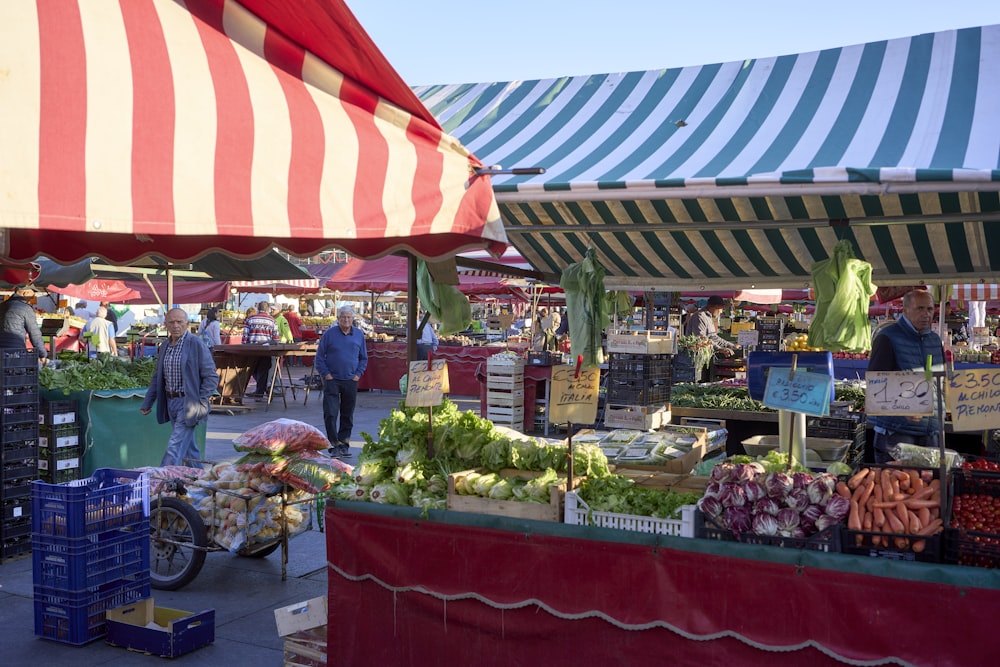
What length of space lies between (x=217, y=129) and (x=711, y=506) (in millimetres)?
2816

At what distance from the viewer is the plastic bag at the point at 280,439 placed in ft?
21.4

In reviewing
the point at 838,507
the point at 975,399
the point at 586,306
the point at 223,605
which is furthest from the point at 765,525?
the point at 223,605

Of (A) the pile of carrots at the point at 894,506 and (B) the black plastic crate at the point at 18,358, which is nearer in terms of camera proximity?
(A) the pile of carrots at the point at 894,506

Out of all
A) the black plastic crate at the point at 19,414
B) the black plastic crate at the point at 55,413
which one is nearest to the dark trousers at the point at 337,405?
the black plastic crate at the point at 55,413

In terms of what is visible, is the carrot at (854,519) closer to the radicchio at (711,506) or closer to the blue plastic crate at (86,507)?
the radicchio at (711,506)

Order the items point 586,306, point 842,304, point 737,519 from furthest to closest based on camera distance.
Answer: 1. point 586,306
2. point 842,304
3. point 737,519

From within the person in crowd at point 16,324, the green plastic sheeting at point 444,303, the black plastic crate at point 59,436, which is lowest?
the black plastic crate at point 59,436

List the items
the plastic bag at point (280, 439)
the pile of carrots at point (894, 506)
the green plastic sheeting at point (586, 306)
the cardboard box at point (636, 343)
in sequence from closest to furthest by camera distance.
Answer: the pile of carrots at point (894, 506), the green plastic sheeting at point (586, 306), the plastic bag at point (280, 439), the cardboard box at point (636, 343)

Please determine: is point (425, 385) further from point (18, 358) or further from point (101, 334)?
point (101, 334)

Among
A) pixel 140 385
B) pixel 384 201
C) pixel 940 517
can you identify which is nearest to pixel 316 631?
pixel 384 201

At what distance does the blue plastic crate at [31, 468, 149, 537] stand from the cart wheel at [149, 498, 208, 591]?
0.63m

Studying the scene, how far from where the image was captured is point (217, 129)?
2.85 metres

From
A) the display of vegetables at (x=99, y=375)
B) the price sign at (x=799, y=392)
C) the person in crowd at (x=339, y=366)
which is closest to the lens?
the price sign at (x=799, y=392)

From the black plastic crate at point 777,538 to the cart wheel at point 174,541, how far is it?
Answer: 12.7 ft
